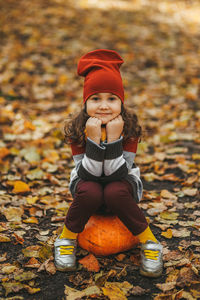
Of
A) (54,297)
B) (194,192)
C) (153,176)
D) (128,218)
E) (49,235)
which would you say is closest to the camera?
(54,297)

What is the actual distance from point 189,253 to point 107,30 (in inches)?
308

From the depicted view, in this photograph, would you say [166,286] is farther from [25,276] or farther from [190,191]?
[190,191]

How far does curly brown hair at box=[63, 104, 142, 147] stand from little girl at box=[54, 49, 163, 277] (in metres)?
0.01

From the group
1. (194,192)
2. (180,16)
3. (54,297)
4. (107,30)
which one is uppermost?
(180,16)

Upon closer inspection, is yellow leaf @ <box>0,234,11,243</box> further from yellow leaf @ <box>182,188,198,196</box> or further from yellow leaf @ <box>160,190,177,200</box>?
yellow leaf @ <box>182,188,198,196</box>

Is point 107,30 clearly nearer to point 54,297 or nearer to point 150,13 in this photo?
point 150,13

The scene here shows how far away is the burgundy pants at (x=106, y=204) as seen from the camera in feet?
7.81

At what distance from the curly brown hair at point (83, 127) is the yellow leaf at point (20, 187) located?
1.18 meters

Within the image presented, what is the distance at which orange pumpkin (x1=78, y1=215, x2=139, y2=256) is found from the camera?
2547 millimetres

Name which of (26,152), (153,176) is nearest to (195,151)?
(153,176)

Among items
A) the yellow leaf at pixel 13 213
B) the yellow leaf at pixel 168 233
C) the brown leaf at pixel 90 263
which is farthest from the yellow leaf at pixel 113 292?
the yellow leaf at pixel 13 213

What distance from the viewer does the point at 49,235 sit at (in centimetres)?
286

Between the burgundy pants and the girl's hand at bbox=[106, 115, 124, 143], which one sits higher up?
the girl's hand at bbox=[106, 115, 124, 143]

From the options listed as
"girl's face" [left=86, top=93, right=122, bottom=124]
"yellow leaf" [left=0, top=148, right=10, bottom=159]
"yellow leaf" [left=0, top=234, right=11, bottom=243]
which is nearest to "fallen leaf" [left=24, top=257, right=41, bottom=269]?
"yellow leaf" [left=0, top=234, right=11, bottom=243]
